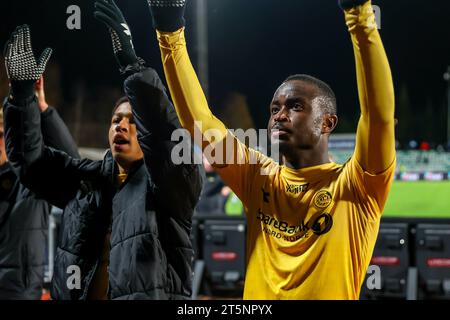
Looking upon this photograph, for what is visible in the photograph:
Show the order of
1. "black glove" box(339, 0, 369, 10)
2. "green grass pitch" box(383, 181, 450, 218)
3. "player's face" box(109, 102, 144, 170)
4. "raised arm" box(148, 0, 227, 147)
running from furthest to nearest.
A: "green grass pitch" box(383, 181, 450, 218), "player's face" box(109, 102, 144, 170), "raised arm" box(148, 0, 227, 147), "black glove" box(339, 0, 369, 10)

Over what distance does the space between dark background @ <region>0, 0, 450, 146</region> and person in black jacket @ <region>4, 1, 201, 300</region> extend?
331 millimetres

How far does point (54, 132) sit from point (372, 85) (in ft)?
4.19

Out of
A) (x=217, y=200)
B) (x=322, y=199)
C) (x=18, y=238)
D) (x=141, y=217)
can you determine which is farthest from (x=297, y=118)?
(x=217, y=200)

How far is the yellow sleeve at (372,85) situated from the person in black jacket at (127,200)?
60 centimetres

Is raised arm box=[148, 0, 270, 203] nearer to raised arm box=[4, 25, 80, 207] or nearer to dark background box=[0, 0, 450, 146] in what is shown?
dark background box=[0, 0, 450, 146]

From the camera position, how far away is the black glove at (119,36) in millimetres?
1785

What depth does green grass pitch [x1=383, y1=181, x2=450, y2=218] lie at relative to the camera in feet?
15.6

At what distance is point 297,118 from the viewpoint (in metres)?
1.52

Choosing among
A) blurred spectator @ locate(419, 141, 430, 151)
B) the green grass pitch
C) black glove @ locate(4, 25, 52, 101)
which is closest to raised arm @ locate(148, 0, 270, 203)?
black glove @ locate(4, 25, 52, 101)

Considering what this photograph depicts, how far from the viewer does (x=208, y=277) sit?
172 inches


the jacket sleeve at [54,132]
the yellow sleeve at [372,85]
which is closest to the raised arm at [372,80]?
the yellow sleeve at [372,85]

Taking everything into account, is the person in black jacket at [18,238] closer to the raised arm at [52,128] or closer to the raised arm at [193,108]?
the raised arm at [52,128]

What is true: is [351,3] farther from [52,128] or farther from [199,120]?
[52,128]
